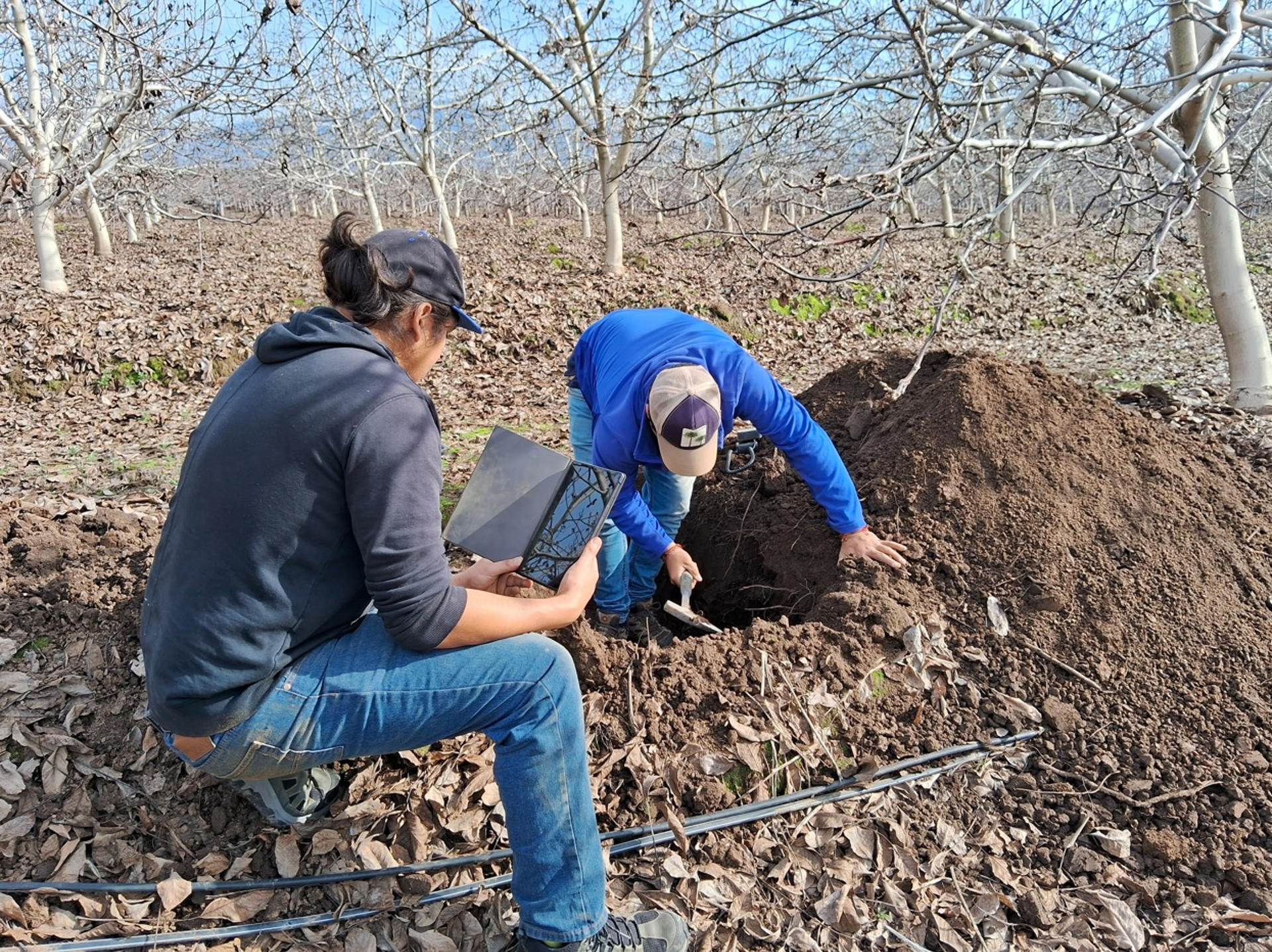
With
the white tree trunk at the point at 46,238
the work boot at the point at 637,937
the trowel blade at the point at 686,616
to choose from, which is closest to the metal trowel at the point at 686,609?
the trowel blade at the point at 686,616

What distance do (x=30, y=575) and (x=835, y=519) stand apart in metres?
3.33

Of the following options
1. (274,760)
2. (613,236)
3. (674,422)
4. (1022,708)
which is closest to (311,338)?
(274,760)

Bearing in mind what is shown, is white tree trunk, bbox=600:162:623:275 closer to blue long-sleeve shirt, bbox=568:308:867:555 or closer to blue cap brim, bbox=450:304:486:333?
blue long-sleeve shirt, bbox=568:308:867:555

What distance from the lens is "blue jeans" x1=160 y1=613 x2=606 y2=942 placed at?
1765 mm

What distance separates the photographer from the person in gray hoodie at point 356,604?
5.23 ft

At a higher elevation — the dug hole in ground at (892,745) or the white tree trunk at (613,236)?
the white tree trunk at (613,236)

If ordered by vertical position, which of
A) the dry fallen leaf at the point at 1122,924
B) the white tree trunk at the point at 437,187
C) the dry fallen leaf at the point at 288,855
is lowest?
the dry fallen leaf at the point at 1122,924

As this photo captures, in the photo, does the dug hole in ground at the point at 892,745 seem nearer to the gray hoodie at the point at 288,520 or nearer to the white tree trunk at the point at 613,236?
the gray hoodie at the point at 288,520

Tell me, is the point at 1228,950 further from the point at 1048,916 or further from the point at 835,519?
the point at 835,519

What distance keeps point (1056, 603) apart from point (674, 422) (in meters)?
1.73

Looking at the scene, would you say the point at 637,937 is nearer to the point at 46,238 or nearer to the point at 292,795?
the point at 292,795

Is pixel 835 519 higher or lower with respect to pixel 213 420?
lower

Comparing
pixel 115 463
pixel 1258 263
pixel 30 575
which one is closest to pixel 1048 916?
pixel 30 575

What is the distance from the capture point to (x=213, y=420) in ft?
5.40
